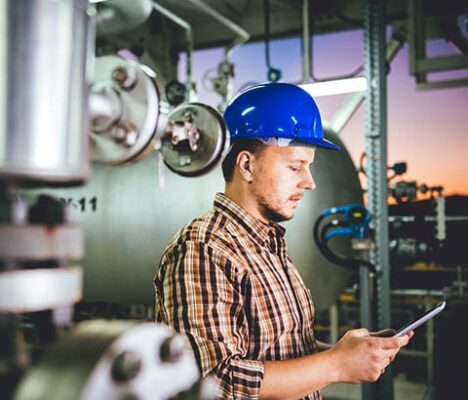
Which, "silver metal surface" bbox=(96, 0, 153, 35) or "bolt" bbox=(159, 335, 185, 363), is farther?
"silver metal surface" bbox=(96, 0, 153, 35)

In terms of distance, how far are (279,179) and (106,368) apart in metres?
0.99

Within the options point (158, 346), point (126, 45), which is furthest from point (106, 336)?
point (126, 45)

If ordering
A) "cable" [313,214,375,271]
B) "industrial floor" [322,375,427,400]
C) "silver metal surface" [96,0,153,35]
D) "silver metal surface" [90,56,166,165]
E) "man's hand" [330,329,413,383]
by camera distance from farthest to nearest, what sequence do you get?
1. "industrial floor" [322,375,427,400]
2. "cable" [313,214,375,271]
3. "man's hand" [330,329,413,383]
4. "silver metal surface" [96,0,153,35]
5. "silver metal surface" [90,56,166,165]

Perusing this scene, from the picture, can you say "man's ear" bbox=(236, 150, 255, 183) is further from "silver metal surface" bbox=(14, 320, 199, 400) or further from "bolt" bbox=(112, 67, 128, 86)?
"silver metal surface" bbox=(14, 320, 199, 400)

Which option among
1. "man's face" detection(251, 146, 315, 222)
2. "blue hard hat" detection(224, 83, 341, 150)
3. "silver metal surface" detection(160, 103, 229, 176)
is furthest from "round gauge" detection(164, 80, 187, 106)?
"silver metal surface" detection(160, 103, 229, 176)

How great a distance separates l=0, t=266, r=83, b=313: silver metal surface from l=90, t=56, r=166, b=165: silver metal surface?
15cm

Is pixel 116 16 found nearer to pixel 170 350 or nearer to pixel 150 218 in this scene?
pixel 170 350

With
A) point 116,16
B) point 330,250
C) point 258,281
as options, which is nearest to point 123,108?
point 116,16

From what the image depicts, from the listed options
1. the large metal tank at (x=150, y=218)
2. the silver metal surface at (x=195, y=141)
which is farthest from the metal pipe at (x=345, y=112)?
the silver metal surface at (x=195, y=141)

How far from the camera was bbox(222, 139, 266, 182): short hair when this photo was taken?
1.40 meters

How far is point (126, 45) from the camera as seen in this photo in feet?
14.8

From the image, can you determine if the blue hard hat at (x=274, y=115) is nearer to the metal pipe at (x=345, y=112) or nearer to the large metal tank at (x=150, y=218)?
the large metal tank at (x=150, y=218)

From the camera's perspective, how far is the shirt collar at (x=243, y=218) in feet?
4.43

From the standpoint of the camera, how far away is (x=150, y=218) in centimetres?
275
